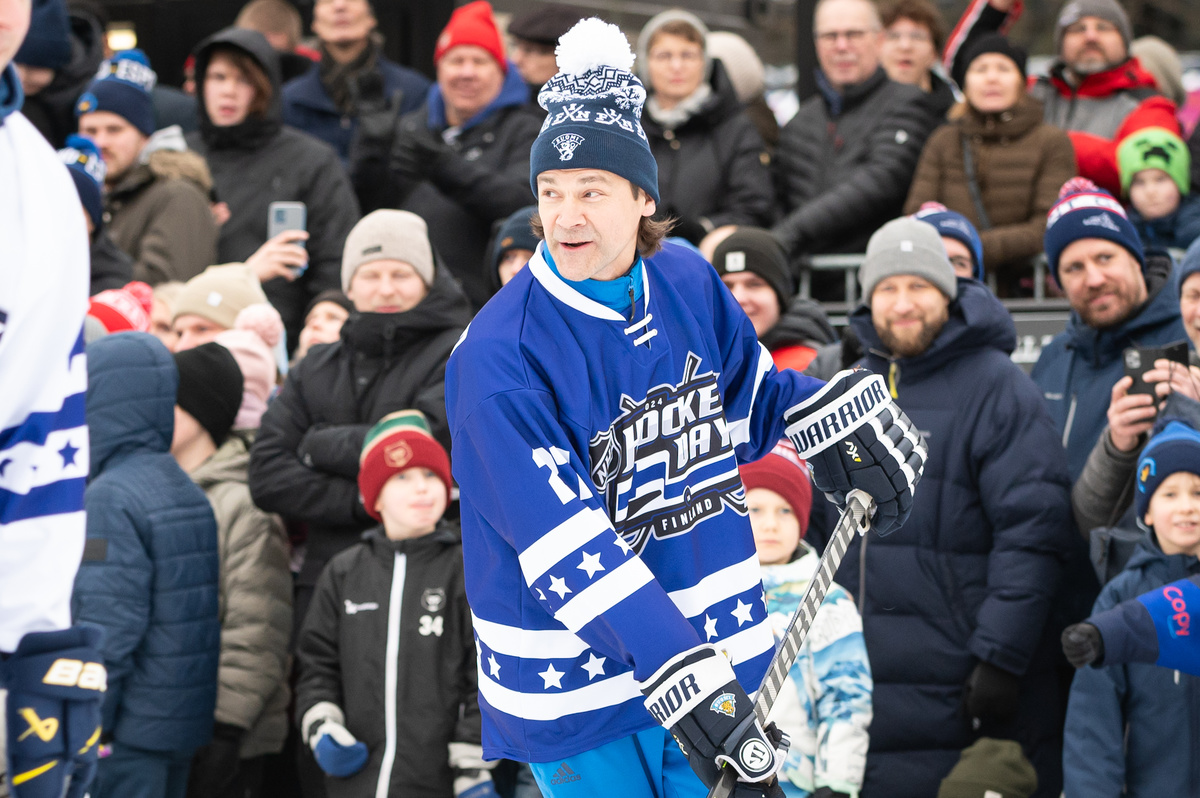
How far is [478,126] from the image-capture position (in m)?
6.82

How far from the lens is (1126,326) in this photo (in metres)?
4.85

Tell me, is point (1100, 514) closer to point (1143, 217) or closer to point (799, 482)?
point (799, 482)

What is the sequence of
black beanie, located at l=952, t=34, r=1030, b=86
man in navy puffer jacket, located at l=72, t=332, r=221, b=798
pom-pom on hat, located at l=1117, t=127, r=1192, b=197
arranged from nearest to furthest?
man in navy puffer jacket, located at l=72, t=332, r=221, b=798, pom-pom on hat, located at l=1117, t=127, r=1192, b=197, black beanie, located at l=952, t=34, r=1030, b=86

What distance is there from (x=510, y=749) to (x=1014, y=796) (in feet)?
6.79

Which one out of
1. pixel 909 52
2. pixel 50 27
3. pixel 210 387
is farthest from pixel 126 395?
pixel 909 52

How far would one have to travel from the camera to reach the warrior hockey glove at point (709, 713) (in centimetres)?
231

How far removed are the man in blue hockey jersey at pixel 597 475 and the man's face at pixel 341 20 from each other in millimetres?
5151

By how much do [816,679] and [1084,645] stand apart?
2.55 feet

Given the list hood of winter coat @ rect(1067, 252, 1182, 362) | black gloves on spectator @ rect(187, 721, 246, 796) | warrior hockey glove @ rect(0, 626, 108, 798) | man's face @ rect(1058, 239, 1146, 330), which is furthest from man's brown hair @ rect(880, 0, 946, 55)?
warrior hockey glove @ rect(0, 626, 108, 798)

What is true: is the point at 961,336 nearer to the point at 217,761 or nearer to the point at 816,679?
the point at 816,679

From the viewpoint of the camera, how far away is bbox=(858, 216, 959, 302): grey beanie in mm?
4688

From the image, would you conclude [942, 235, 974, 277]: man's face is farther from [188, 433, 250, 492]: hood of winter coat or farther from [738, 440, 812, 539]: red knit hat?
[188, 433, 250, 492]: hood of winter coat

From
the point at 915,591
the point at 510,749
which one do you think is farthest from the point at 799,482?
the point at 510,749

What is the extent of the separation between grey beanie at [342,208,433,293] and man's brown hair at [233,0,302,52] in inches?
144
